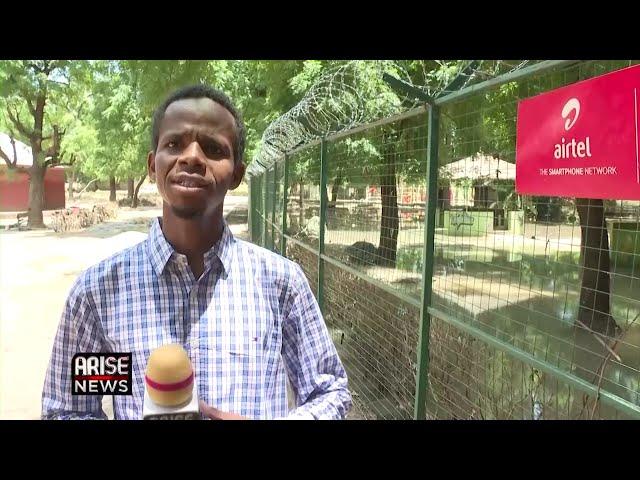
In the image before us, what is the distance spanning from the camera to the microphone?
1200 mm

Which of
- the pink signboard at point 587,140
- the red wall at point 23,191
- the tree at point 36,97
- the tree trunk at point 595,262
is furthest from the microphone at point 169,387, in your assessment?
the red wall at point 23,191

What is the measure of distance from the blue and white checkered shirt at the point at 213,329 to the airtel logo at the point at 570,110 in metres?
1.06

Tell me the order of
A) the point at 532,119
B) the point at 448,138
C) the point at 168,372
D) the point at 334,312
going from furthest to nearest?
the point at 334,312 → the point at 448,138 → the point at 532,119 → the point at 168,372

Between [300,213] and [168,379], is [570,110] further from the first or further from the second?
[300,213]

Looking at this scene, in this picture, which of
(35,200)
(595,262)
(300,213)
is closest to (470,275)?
(595,262)

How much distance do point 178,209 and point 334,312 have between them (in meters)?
4.03

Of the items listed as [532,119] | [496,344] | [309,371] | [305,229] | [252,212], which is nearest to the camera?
[309,371]

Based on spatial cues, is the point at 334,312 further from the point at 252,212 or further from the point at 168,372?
the point at 252,212

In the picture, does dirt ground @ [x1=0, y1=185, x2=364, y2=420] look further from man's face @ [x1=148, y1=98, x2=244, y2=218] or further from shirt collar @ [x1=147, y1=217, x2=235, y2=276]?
man's face @ [x1=148, y1=98, x2=244, y2=218]

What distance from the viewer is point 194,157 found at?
1.47 metres

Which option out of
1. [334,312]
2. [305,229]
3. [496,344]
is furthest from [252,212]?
[496,344]

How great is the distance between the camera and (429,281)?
9.98 feet

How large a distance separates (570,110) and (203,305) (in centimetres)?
138

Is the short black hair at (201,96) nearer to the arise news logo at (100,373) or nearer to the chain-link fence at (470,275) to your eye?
the arise news logo at (100,373)
